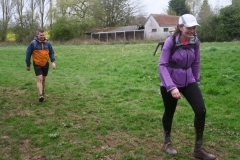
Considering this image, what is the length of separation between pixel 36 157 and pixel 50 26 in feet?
176

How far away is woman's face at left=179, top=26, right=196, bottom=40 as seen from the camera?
3922 mm

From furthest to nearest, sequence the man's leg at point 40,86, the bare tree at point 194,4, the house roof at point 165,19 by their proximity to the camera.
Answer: the bare tree at point 194,4 → the house roof at point 165,19 → the man's leg at point 40,86

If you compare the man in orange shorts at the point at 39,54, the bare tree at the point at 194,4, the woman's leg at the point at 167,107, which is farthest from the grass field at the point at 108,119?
the bare tree at the point at 194,4

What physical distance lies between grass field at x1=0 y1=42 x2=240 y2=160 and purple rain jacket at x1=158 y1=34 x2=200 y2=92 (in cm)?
131

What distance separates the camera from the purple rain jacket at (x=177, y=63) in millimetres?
4000

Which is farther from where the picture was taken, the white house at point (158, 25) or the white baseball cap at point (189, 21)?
the white house at point (158, 25)

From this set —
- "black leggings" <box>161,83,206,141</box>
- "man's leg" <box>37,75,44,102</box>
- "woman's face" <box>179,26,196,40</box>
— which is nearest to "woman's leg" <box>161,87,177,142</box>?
"black leggings" <box>161,83,206,141</box>

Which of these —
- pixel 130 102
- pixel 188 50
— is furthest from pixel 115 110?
pixel 188 50

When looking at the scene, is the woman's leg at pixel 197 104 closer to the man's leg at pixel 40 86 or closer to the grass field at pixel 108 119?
the grass field at pixel 108 119

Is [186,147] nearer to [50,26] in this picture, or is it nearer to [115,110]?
[115,110]

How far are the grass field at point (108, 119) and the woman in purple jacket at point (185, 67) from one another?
777 millimetres

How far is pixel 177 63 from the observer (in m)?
4.09

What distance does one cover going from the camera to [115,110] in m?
7.18

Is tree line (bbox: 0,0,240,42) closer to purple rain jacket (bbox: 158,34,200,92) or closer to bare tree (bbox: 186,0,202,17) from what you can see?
bare tree (bbox: 186,0,202,17)
